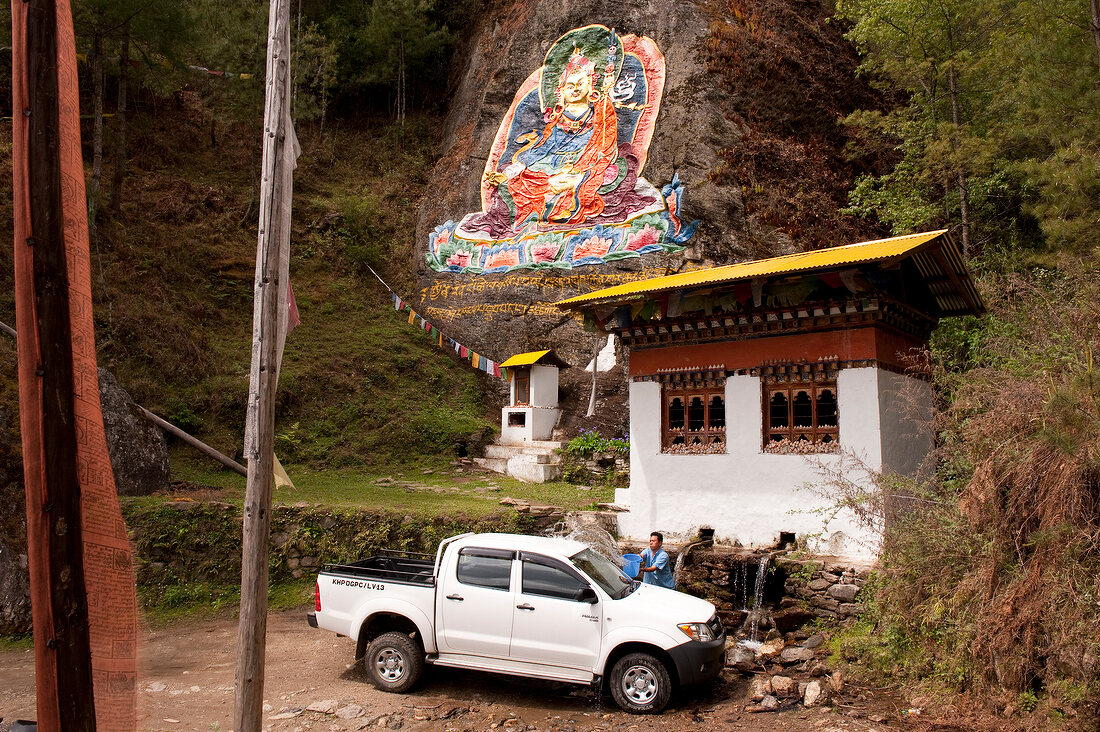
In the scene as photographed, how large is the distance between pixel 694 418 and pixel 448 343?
14200 millimetres

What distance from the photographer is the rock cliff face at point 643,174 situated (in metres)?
23.2

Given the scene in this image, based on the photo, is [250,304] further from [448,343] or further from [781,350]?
[781,350]

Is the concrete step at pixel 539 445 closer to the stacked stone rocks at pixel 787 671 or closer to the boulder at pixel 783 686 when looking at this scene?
the stacked stone rocks at pixel 787 671

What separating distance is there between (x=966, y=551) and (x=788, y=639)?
304 centimetres

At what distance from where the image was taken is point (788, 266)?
10.8m

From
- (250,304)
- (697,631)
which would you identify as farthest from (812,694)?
(250,304)

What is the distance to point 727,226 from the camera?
23.3 meters

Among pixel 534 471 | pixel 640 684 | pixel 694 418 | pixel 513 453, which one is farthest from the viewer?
pixel 513 453

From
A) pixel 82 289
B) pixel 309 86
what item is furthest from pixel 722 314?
pixel 309 86

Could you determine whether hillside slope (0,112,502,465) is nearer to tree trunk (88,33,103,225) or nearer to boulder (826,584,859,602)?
tree trunk (88,33,103,225)

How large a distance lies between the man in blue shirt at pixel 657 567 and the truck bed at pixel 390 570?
2.73m

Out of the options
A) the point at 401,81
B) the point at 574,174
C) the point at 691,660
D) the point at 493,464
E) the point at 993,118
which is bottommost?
the point at 691,660

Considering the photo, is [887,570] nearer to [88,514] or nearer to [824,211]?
[88,514]

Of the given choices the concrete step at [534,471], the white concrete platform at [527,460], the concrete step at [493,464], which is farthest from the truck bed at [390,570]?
the concrete step at [493,464]
